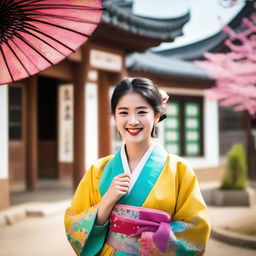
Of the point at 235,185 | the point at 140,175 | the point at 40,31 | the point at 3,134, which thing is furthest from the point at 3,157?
the point at 140,175

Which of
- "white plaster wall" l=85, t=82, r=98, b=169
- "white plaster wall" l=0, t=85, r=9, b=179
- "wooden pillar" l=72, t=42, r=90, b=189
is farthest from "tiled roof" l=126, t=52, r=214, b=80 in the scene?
"white plaster wall" l=0, t=85, r=9, b=179

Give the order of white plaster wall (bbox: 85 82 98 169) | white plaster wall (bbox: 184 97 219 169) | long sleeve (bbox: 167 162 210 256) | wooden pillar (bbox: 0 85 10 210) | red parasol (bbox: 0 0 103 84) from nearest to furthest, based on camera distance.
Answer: long sleeve (bbox: 167 162 210 256) < red parasol (bbox: 0 0 103 84) < wooden pillar (bbox: 0 85 10 210) < white plaster wall (bbox: 85 82 98 169) < white plaster wall (bbox: 184 97 219 169)

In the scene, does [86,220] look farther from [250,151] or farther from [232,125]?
[232,125]

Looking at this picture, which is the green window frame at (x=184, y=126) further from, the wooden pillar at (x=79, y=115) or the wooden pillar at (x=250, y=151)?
the wooden pillar at (x=79, y=115)

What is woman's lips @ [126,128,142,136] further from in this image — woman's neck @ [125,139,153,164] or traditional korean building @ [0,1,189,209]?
traditional korean building @ [0,1,189,209]

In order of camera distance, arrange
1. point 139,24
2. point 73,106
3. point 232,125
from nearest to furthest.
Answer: point 139,24 → point 73,106 → point 232,125

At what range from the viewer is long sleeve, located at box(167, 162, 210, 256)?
204 centimetres

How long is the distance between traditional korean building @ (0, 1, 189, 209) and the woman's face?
523cm

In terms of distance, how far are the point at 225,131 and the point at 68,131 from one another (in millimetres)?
5569

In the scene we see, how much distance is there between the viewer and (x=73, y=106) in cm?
866

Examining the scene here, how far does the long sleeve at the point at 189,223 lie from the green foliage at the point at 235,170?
20.0 feet

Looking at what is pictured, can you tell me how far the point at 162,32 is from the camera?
9.00 meters

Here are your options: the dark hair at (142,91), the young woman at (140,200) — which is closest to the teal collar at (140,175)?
the young woman at (140,200)

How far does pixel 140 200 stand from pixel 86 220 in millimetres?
318
